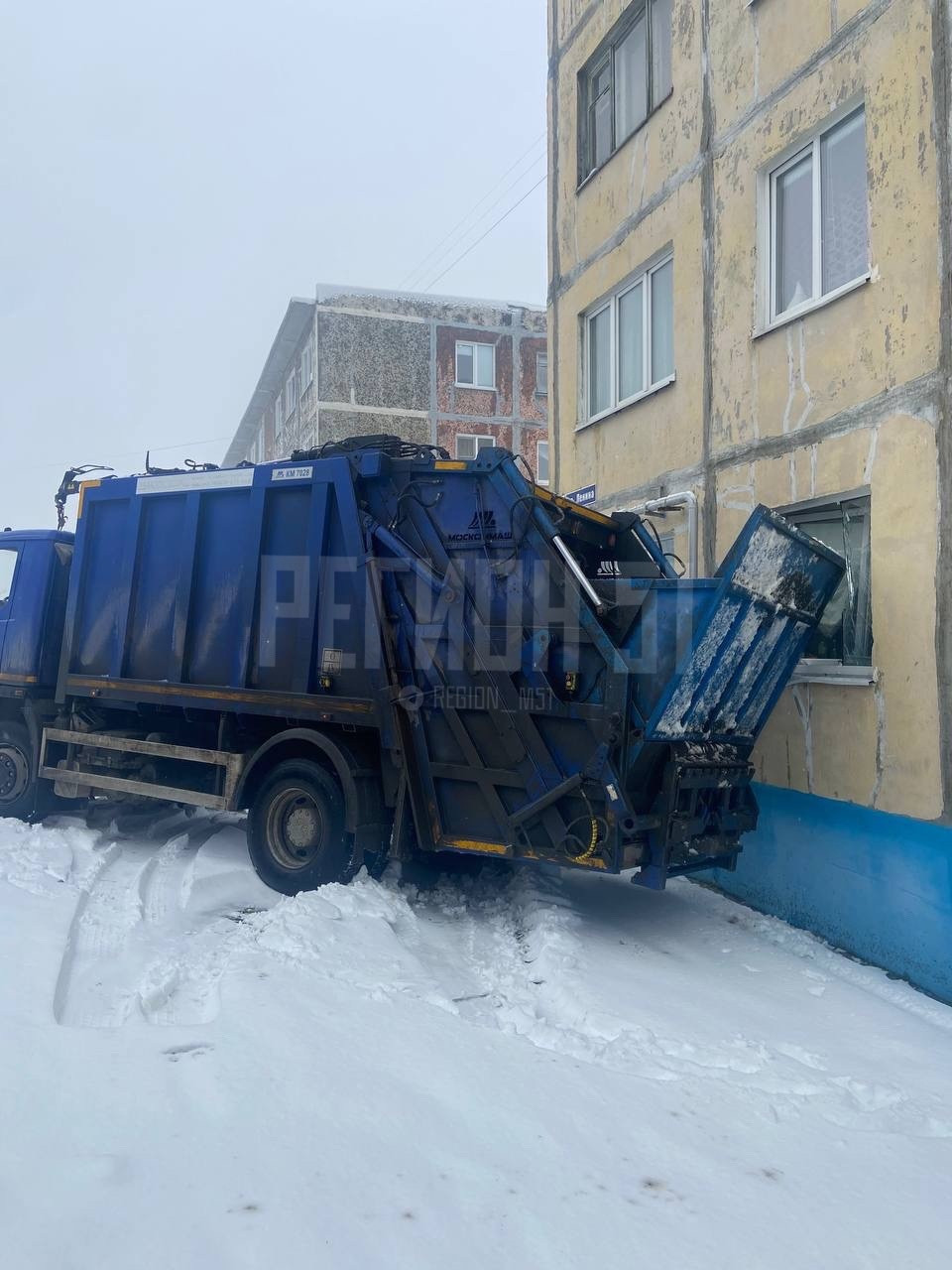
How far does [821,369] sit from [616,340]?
3.58 metres

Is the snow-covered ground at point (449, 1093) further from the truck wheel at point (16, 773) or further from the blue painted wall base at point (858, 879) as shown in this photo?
the truck wheel at point (16, 773)

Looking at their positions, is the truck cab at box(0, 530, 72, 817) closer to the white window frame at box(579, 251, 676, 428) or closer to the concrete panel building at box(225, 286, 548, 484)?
the white window frame at box(579, 251, 676, 428)

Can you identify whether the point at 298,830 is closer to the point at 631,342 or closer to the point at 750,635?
the point at 750,635

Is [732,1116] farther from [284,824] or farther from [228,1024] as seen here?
[284,824]

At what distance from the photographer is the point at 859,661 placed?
234 inches

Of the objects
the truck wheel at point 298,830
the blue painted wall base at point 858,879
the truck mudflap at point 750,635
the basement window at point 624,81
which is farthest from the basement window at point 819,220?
the truck wheel at point 298,830

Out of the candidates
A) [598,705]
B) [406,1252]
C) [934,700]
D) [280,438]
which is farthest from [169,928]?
[280,438]

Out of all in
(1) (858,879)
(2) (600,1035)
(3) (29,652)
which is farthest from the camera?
(3) (29,652)

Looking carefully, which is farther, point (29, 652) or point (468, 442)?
point (468, 442)

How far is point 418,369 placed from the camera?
27500mm

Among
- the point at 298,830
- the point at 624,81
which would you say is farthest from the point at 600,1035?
the point at 624,81

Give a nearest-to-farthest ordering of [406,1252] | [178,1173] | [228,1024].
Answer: [406,1252]
[178,1173]
[228,1024]

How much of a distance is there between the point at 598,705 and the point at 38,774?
533 centimetres

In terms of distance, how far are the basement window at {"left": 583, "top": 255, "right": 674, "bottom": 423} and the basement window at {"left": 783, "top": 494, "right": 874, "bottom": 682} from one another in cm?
246
